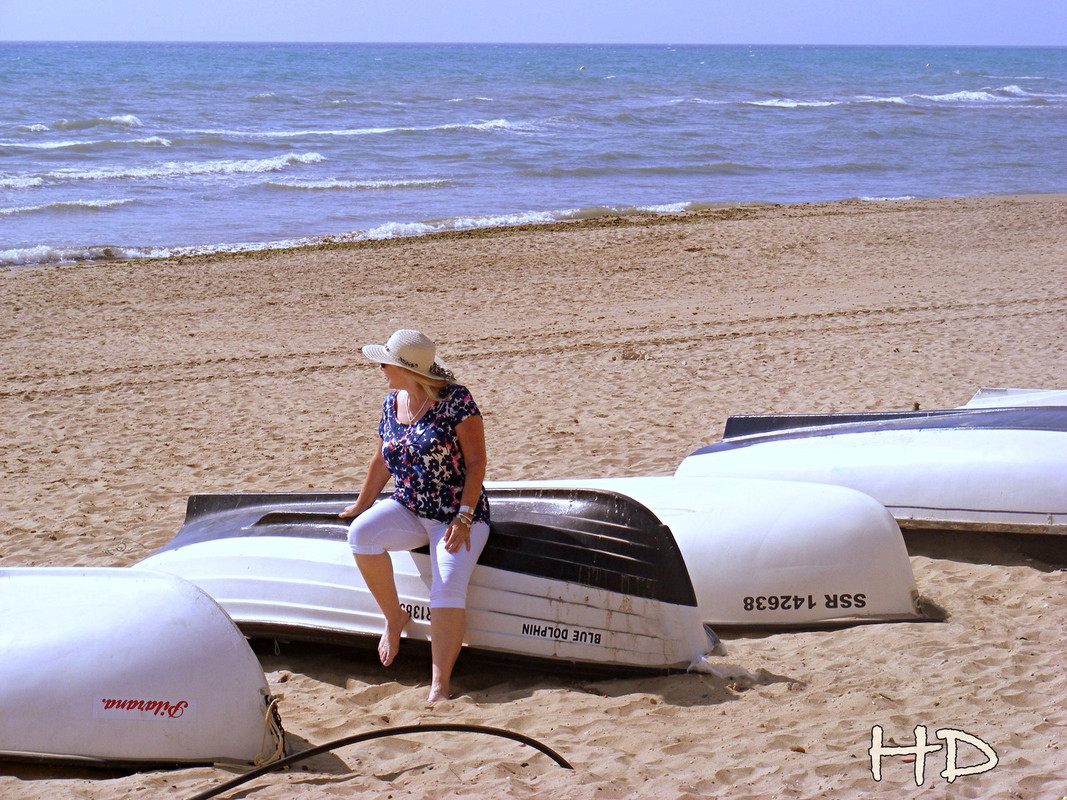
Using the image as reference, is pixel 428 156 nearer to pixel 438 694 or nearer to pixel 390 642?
pixel 390 642

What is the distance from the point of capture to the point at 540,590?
413 centimetres

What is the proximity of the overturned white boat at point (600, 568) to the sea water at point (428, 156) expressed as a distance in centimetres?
1145

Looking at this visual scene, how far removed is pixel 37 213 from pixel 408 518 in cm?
1640

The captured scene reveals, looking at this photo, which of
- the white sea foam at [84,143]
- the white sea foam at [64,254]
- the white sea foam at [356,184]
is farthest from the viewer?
the white sea foam at [84,143]

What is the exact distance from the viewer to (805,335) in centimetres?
1022

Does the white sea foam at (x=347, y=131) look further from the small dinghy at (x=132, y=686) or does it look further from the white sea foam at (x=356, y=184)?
the small dinghy at (x=132, y=686)

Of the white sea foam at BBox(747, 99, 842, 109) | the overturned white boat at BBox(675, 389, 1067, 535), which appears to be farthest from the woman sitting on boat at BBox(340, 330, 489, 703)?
the white sea foam at BBox(747, 99, 842, 109)

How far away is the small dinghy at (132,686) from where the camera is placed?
133 inches

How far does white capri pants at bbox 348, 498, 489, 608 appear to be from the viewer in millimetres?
4016

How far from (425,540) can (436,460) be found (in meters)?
0.35

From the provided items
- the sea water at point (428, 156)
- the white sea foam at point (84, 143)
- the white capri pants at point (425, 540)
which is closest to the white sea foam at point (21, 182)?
the sea water at point (428, 156)

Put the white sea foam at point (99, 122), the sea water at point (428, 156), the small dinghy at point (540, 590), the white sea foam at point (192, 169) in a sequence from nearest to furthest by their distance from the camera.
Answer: the small dinghy at point (540, 590)
the sea water at point (428, 156)
the white sea foam at point (192, 169)
the white sea foam at point (99, 122)

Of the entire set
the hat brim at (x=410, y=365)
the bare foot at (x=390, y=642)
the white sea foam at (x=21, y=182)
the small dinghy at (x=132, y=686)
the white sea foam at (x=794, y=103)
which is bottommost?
the bare foot at (x=390, y=642)

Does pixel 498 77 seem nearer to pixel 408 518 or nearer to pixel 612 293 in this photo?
pixel 612 293
